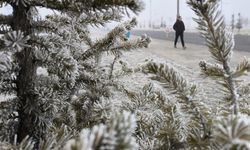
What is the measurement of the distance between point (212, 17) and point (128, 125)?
17.1 inches

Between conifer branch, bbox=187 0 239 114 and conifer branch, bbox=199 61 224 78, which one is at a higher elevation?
conifer branch, bbox=187 0 239 114

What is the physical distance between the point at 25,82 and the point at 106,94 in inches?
32.3

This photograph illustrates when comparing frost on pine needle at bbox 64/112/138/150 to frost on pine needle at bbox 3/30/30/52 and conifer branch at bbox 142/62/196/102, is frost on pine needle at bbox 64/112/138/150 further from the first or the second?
frost on pine needle at bbox 3/30/30/52

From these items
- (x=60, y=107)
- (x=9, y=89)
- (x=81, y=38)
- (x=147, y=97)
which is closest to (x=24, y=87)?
(x=9, y=89)

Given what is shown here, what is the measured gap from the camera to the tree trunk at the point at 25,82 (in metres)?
1.50

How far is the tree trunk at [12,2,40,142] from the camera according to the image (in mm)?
1500

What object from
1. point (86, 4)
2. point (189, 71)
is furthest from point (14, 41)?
point (189, 71)

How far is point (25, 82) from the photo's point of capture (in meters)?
1.58

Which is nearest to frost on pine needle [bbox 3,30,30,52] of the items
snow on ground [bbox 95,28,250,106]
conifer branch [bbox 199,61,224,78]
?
snow on ground [bbox 95,28,250,106]

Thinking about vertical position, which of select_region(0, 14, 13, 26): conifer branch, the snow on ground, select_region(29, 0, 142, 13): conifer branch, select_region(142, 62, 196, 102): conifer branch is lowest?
the snow on ground

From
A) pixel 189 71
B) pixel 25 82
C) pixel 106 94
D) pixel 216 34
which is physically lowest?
pixel 189 71

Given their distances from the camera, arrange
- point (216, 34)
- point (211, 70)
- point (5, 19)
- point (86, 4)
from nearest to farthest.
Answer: point (216, 34)
point (211, 70)
point (86, 4)
point (5, 19)

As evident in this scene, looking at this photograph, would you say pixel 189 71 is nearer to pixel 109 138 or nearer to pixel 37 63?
pixel 37 63

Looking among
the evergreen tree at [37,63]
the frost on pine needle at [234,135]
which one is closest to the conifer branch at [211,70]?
the evergreen tree at [37,63]
